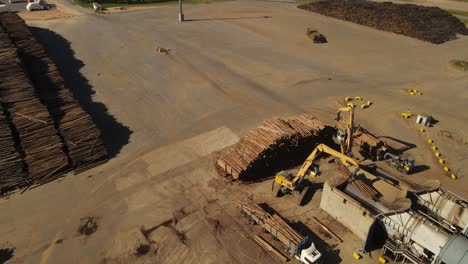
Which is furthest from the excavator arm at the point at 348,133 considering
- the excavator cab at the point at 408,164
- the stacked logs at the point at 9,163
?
the stacked logs at the point at 9,163

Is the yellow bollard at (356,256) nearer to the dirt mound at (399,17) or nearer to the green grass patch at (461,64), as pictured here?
the green grass patch at (461,64)

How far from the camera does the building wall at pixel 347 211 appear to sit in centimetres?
1753

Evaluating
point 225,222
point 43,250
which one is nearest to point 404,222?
point 225,222

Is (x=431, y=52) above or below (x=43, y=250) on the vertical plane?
above

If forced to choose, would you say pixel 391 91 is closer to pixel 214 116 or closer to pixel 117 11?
pixel 214 116

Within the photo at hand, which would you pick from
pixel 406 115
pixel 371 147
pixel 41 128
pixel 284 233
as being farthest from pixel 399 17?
pixel 41 128

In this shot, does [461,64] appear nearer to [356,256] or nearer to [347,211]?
[347,211]

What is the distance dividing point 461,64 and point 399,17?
1734cm

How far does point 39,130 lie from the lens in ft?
78.0

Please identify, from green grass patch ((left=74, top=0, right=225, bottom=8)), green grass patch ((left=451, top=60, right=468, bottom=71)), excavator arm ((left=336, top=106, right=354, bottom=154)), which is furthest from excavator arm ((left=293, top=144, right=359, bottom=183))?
green grass patch ((left=74, top=0, right=225, bottom=8))

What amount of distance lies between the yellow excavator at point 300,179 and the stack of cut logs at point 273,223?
2.35m

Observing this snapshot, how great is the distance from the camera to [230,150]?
77.3ft

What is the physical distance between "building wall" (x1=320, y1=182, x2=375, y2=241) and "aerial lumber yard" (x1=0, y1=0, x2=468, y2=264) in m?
0.07

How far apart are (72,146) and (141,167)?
4.90 metres
